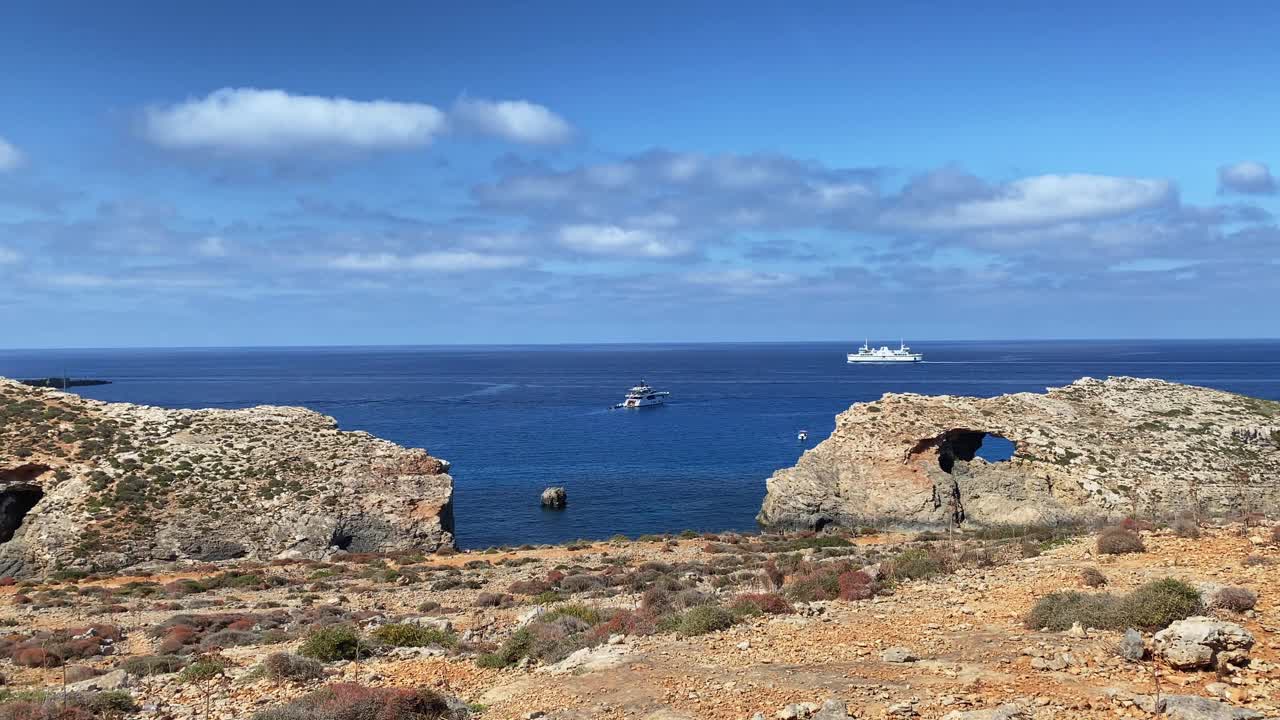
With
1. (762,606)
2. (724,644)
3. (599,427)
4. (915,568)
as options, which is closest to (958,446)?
(915,568)

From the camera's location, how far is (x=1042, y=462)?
40312 millimetres

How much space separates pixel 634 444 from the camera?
8275cm

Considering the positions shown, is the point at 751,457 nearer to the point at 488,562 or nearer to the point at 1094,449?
the point at 1094,449

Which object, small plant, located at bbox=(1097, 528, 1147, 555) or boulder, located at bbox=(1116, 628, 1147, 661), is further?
small plant, located at bbox=(1097, 528, 1147, 555)

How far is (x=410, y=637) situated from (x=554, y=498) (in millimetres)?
38061

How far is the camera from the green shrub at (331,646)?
1458 centimetres

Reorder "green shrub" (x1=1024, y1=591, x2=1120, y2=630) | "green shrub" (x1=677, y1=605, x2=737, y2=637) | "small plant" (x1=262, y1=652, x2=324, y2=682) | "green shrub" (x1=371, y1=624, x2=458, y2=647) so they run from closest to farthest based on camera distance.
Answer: "green shrub" (x1=1024, y1=591, x2=1120, y2=630)
"small plant" (x1=262, y1=652, x2=324, y2=682)
"green shrub" (x1=677, y1=605, x2=737, y2=637)
"green shrub" (x1=371, y1=624, x2=458, y2=647)

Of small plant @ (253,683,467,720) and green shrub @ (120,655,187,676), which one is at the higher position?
small plant @ (253,683,467,720)

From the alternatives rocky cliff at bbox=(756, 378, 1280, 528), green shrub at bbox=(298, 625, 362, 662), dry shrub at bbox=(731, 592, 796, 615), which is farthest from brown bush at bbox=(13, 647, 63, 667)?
rocky cliff at bbox=(756, 378, 1280, 528)

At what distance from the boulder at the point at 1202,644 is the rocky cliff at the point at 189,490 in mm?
32403

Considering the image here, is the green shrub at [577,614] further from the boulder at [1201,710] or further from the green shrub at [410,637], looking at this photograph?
the boulder at [1201,710]

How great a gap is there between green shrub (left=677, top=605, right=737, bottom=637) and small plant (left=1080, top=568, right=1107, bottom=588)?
23.4ft

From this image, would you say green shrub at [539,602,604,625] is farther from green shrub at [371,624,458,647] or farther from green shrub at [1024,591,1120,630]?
green shrub at [1024,591,1120,630]

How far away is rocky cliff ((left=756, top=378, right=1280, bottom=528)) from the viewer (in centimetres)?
3784
